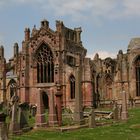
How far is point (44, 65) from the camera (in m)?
57.4

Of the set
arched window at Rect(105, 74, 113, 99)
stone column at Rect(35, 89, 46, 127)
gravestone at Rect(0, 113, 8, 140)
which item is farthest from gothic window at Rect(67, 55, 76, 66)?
gravestone at Rect(0, 113, 8, 140)

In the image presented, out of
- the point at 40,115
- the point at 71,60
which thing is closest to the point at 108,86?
A: the point at 71,60

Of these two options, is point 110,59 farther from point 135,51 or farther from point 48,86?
point 48,86

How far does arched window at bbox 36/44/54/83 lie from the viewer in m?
56.4

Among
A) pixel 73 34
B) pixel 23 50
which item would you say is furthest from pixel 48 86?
pixel 73 34

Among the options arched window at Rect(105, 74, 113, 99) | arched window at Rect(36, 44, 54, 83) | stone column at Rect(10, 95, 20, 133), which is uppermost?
arched window at Rect(36, 44, 54, 83)

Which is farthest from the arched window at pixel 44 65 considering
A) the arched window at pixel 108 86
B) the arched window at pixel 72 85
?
the arched window at pixel 108 86

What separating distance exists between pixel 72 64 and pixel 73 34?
320 inches

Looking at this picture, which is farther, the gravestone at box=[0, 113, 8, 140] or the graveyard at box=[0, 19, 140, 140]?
the graveyard at box=[0, 19, 140, 140]

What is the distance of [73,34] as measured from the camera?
208ft

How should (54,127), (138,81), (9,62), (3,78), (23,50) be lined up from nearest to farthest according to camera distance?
(54,127), (138,81), (23,50), (3,78), (9,62)

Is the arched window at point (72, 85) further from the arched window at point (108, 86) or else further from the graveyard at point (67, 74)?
the arched window at point (108, 86)

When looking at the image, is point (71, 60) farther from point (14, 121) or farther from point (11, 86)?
point (14, 121)

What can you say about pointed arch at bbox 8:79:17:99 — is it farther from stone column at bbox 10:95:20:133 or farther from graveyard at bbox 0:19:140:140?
stone column at bbox 10:95:20:133
